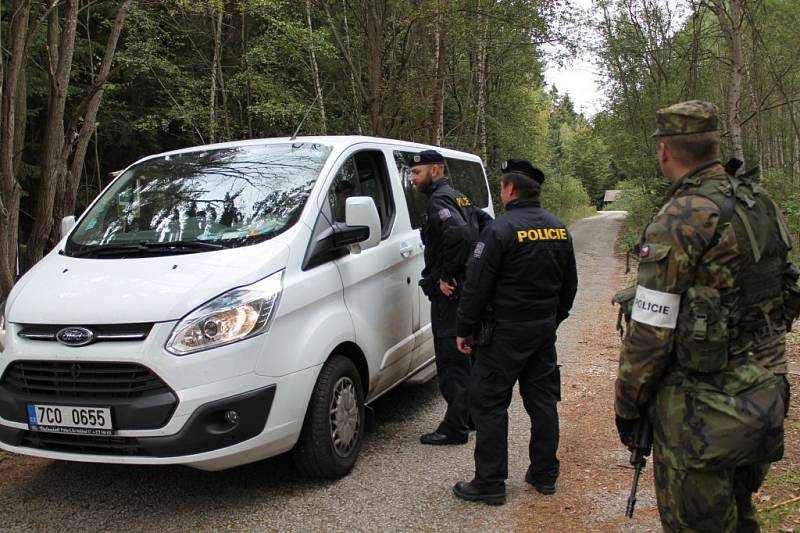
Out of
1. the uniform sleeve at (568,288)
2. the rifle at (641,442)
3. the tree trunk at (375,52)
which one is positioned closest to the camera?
the rifle at (641,442)

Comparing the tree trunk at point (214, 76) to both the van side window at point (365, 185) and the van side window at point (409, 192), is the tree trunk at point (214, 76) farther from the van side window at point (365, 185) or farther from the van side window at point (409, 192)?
the van side window at point (365, 185)

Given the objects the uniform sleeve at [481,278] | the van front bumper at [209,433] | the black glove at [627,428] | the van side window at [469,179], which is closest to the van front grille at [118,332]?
the van front bumper at [209,433]

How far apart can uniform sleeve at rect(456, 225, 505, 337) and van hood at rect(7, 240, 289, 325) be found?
1.04 m

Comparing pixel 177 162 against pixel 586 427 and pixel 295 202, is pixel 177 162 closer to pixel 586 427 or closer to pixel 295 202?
pixel 295 202

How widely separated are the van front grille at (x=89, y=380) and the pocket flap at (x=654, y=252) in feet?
7.44

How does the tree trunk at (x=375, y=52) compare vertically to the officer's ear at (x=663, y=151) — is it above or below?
above

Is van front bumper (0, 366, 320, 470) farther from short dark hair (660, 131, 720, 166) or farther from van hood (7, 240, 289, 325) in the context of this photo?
short dark hair (660, 131, 720, 166)

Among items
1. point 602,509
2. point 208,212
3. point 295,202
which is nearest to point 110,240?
point 208,212

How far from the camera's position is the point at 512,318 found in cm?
353

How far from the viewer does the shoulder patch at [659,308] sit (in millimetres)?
2180

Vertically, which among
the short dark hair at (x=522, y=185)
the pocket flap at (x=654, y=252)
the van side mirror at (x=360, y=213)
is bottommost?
the pocket flap at (x=654, y=252)

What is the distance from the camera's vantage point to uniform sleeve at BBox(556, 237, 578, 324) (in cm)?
376

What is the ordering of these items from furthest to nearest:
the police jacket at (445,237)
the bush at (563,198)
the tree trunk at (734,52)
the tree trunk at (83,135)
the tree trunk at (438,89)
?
the bush at (563,198) < the tree trunk at (438,89) < the tree trunk at (734,52) < the tree trunk at (83,135) < the police jacket at (445,237)

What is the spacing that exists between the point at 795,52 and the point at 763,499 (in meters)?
20.7
